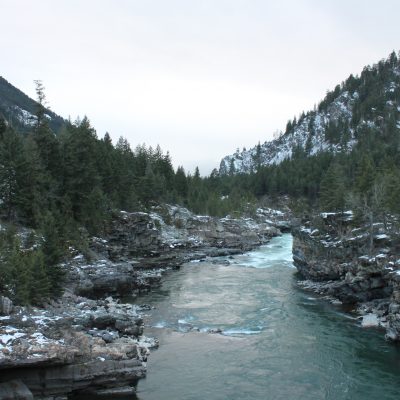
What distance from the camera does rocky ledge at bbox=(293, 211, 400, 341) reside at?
4194cm

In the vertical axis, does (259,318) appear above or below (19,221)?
below

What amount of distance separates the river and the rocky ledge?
246 centimetres

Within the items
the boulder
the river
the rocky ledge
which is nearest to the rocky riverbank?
the boulder

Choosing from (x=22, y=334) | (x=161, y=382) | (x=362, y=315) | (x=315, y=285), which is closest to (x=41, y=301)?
(x=22, y=334)

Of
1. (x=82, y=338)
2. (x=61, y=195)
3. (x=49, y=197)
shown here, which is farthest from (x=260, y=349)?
(x=61, y=195)

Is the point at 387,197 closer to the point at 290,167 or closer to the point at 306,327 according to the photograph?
the point at 306,327

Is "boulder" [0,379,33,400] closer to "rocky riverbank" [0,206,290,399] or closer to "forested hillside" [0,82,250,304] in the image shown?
"rocky riverbank" [0,206,290,399]

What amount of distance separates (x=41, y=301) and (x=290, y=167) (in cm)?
14431

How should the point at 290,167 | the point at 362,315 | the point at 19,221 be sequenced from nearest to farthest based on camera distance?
the point at 362,315
the point at 19,221
the point at 290,167

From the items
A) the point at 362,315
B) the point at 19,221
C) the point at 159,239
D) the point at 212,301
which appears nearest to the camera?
the point at 362,315

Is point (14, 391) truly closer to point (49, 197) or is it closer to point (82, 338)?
point (82, 338)

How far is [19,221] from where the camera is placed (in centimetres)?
5216

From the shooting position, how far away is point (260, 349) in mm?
34344

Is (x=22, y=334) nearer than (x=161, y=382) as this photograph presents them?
Yes
